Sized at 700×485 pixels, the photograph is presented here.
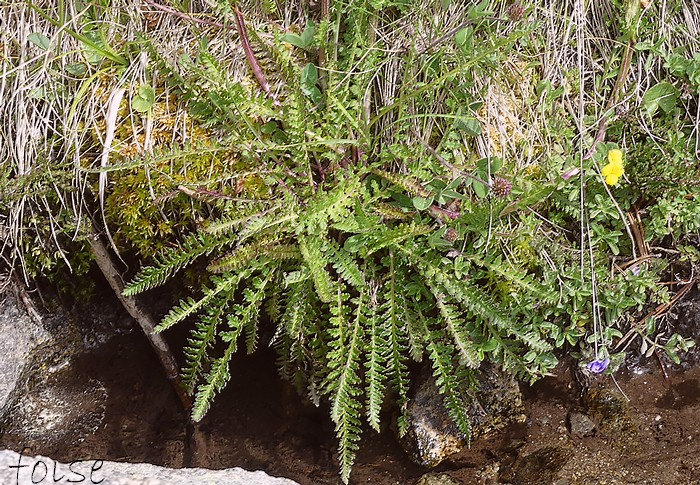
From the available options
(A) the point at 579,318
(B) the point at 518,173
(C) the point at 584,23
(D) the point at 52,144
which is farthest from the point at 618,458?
(D) the point at 52,144

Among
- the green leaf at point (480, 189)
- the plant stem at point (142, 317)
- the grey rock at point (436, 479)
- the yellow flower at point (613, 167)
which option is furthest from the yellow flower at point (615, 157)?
the plant stem at point (142, 317)

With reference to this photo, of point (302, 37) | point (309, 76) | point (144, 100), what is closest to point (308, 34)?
point (302, 37)

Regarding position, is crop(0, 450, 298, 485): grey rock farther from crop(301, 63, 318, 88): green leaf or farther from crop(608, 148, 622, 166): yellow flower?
crop(608, 148, 622, 166): yellow flower

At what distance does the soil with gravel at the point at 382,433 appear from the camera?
103 inches

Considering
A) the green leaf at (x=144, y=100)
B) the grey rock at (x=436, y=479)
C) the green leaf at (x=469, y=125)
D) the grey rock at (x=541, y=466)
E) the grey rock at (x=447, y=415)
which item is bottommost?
the grey rock at (x=436, y=479)

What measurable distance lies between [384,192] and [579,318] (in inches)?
34.7

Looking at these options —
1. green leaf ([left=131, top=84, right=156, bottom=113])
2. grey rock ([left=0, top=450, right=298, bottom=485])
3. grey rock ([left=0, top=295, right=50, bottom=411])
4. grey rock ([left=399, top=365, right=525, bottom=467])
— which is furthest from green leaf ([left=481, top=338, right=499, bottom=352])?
grey rock ([left=0, top=295, right=50, bottom=411])

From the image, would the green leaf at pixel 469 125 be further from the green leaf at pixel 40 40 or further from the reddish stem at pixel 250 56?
the green leaf at pixel 40 40

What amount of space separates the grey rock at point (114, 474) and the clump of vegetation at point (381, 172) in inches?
12.2

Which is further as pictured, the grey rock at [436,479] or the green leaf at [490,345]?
the grey rock at [436,479]

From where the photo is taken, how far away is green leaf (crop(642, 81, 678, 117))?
2.69m

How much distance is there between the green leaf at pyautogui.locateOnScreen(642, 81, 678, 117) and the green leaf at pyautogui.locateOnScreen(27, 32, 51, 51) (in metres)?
2.35

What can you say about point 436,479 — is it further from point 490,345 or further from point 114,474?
point 114,474

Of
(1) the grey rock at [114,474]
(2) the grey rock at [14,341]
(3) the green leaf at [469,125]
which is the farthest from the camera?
(2) the grey rock at [14,341]
